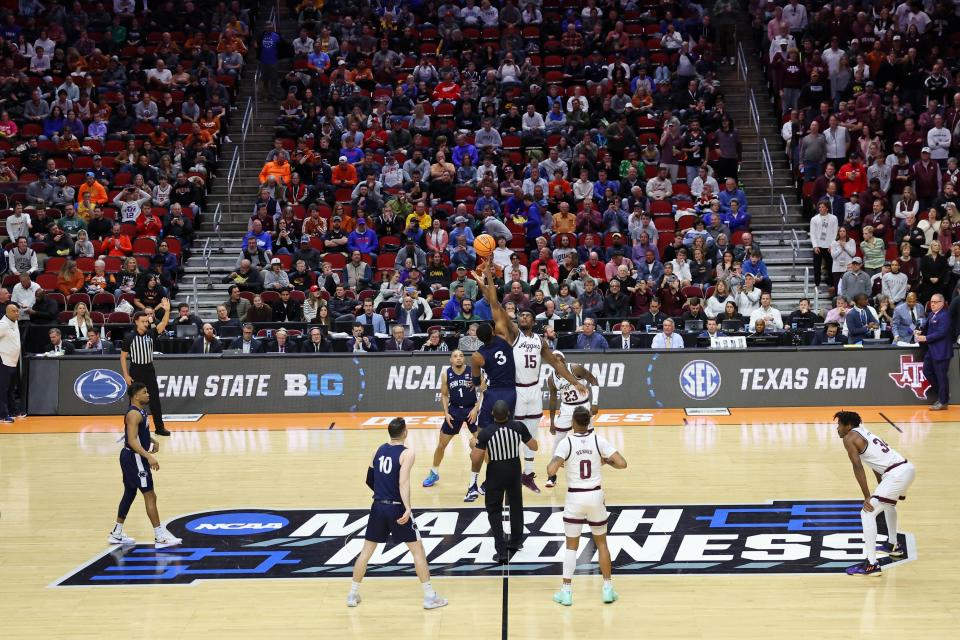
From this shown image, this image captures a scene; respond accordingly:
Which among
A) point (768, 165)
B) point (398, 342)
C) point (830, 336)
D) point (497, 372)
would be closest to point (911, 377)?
point (830, 336)

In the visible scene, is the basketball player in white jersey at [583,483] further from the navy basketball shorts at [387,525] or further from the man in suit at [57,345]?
the man in suit at [57,345]

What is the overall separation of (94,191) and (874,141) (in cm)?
1792

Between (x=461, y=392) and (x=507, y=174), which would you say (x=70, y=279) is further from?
(x=461, y=392)

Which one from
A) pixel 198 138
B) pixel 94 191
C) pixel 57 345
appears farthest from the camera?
pixel 198 138

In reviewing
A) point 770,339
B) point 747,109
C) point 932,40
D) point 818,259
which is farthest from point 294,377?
point 932,40

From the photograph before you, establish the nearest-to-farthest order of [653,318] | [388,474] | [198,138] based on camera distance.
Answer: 1. [388,474]
2. [653,318]
3. [198,138]

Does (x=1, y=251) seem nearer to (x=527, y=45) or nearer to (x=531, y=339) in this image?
(x=527, y=45)

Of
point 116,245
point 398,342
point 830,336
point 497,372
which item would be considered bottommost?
point 497,372

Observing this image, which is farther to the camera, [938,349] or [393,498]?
[938,349]

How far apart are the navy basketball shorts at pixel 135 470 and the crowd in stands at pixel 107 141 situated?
1035 centimetres

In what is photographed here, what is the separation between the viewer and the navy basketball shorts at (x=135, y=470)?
13.5 m

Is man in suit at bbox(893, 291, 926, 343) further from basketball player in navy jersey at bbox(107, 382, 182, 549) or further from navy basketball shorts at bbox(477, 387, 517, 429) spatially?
basketball player in navy jersey at bbox(107, 382, 182, 549)

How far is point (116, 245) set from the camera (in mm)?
26000

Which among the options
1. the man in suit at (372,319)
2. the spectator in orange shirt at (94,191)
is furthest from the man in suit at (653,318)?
the spectator in orange shirt at (94,191)
